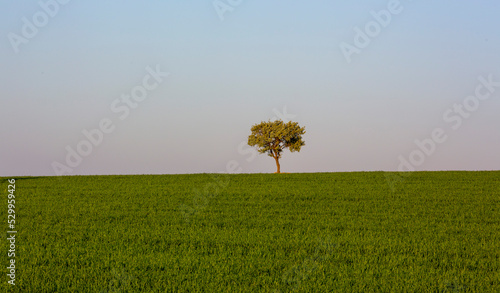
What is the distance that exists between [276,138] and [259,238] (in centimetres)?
4895

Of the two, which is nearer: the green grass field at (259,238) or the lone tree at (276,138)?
the green grass field at (259,238)

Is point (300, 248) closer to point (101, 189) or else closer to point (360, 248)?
point (360, 248)

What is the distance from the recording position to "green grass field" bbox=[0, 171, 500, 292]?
10.5 meters

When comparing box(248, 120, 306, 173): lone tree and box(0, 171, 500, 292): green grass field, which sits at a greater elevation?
box(248, 120, 306, 173): lone tree

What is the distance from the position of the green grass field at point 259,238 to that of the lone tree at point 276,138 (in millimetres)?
32630

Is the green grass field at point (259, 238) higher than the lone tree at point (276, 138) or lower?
lower

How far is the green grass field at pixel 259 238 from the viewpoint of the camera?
1052 centimetres

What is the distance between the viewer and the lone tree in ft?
208

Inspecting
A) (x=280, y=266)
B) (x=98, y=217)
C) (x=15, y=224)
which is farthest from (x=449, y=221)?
(x=15, y=224)

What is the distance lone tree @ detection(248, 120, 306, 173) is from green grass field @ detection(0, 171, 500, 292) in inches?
1285

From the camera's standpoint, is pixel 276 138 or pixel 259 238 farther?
pixel 276 138

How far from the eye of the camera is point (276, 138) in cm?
6384

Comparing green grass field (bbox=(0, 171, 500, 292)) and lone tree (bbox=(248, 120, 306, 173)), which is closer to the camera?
green grass field (bbox=(0, 171, 500, 292))

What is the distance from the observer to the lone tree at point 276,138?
208ft
